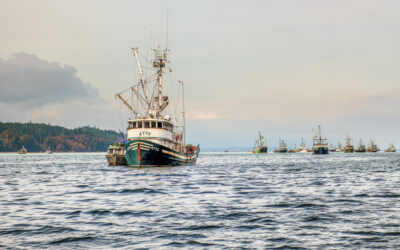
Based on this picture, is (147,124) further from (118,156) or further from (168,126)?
(118,156)

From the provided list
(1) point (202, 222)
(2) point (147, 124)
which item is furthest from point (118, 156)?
(1) point (202, 222)

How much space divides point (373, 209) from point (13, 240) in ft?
47.4

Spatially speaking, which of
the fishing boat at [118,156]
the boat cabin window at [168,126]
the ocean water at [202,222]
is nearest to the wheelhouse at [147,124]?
the boat cabin window at [168,126]

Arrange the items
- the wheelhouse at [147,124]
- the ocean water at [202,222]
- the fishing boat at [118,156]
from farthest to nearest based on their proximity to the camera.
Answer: the fishing boat at [118,156] < the wheelhouse at [147,124] < the ocean water at [202,222]

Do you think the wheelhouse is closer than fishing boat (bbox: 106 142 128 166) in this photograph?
Yes

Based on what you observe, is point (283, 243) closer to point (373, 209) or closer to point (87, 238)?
point (87, 238)

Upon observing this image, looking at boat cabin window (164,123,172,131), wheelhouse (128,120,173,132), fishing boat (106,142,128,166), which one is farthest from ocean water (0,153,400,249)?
fishing boat (106,142,128,166)

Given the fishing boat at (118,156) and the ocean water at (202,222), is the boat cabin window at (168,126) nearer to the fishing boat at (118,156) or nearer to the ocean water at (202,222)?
the fishing boat at (118,156)

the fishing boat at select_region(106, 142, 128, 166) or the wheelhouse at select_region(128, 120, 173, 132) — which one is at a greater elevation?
the wheelhouse at select_region(128, 120, 173, 132)

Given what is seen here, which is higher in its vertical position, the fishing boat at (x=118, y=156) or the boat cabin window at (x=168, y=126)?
the boat cabin window at (x=168, y=126)

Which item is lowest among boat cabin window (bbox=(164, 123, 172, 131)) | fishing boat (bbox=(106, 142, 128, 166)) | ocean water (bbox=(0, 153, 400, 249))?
ocean water (bbox=(0, 153, 400, 249))

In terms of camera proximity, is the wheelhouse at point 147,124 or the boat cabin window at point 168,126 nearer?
the wheelhouse at point 147,124

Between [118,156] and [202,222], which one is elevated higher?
[118,156]

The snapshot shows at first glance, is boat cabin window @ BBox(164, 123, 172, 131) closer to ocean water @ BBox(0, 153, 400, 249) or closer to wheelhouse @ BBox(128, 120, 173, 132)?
wheelhouse @ BBox(128, 120, 173, 132)
